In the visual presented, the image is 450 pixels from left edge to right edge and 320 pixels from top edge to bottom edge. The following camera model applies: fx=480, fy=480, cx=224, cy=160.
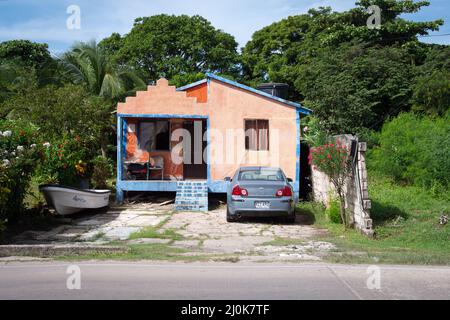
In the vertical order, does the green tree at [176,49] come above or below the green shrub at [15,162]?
above

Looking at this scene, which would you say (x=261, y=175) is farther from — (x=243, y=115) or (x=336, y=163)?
(x=243, y=115)

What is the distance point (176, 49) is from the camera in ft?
117

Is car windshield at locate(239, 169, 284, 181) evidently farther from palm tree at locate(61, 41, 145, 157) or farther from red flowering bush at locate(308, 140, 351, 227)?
palm tree at locate(61, 41, 145, 157)

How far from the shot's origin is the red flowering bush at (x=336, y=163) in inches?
450

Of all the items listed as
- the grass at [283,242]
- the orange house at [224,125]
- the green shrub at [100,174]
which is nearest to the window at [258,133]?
the orange house at [224,125]

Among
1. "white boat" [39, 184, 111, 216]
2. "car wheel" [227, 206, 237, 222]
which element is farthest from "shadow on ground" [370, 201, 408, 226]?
"white boat" [39, 184, 111, 216]

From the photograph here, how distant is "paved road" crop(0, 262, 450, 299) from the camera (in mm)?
5945

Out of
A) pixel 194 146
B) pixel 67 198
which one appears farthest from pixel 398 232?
pixel 194 146

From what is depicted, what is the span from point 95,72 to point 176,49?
10.8m

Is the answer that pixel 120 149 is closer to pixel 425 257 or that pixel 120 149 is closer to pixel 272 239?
pixel 272 239

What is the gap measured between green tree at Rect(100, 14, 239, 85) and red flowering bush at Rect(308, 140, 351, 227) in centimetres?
2440

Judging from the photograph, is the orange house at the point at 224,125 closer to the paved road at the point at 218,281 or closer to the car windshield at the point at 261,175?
the car windshield at the point at 261,175

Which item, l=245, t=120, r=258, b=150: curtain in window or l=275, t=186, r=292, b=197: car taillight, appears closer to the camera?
l=275, t=186, r=292, b=197: car taillight

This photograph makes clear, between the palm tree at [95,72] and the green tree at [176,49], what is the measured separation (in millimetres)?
7839
